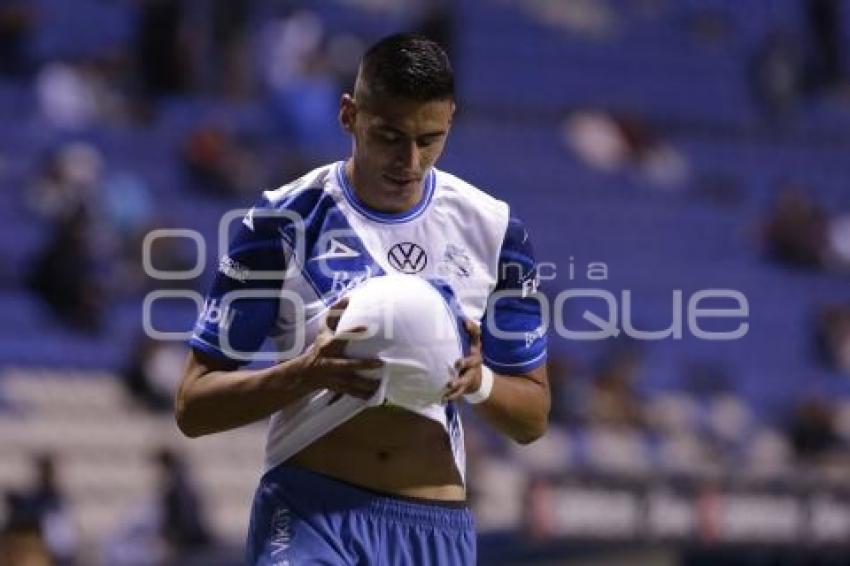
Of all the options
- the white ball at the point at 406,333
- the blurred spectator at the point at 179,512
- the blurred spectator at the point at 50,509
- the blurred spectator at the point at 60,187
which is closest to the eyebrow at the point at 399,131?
the white ball at the point at 406,333

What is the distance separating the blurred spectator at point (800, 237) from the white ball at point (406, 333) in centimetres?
1506

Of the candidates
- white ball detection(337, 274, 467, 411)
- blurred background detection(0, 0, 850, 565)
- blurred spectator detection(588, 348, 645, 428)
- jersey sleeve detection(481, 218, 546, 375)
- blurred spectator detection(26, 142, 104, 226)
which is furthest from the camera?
blurred spectator detection(588, 348, 645, 428)

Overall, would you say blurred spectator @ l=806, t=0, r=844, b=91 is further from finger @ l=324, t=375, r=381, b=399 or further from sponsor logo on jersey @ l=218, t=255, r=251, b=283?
finger @ l=324, t=375, r=381, b=399

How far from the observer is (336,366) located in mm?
4309

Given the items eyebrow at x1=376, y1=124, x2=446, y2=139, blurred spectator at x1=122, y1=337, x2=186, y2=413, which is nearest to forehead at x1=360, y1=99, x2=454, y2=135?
eyebrow at x1=376, y1=124, x2=446, y2=139

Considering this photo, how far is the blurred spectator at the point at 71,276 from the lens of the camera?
13.0 meters

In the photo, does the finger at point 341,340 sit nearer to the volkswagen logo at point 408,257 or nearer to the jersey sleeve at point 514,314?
the volkswagen logo at point 408,257

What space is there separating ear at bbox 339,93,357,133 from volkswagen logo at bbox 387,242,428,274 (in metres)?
0.31

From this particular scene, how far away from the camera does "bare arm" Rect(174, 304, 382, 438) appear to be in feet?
14.2

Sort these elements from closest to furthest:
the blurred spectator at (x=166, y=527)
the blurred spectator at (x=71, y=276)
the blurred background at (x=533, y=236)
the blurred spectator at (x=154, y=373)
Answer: the blurred spectator at (x=166, y=527) < the blurred background at (x=533, y=236) < the blurred spectator at (x=154, y=373) < the blurred spectator at (x=71, y=276)

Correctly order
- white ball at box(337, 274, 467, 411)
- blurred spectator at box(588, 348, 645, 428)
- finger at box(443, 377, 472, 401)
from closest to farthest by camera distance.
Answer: white ball at box(337, 274, 467, 411) < finger at box(443, 377, 472, 401) < blurred spectator at box(588, 348, 645, 428)

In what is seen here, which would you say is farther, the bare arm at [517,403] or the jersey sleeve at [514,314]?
the jersey sleeve at [514,314]

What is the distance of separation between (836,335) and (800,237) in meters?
1.40

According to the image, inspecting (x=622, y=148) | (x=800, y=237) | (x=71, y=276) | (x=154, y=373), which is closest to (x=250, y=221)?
(x=154, y=373)
